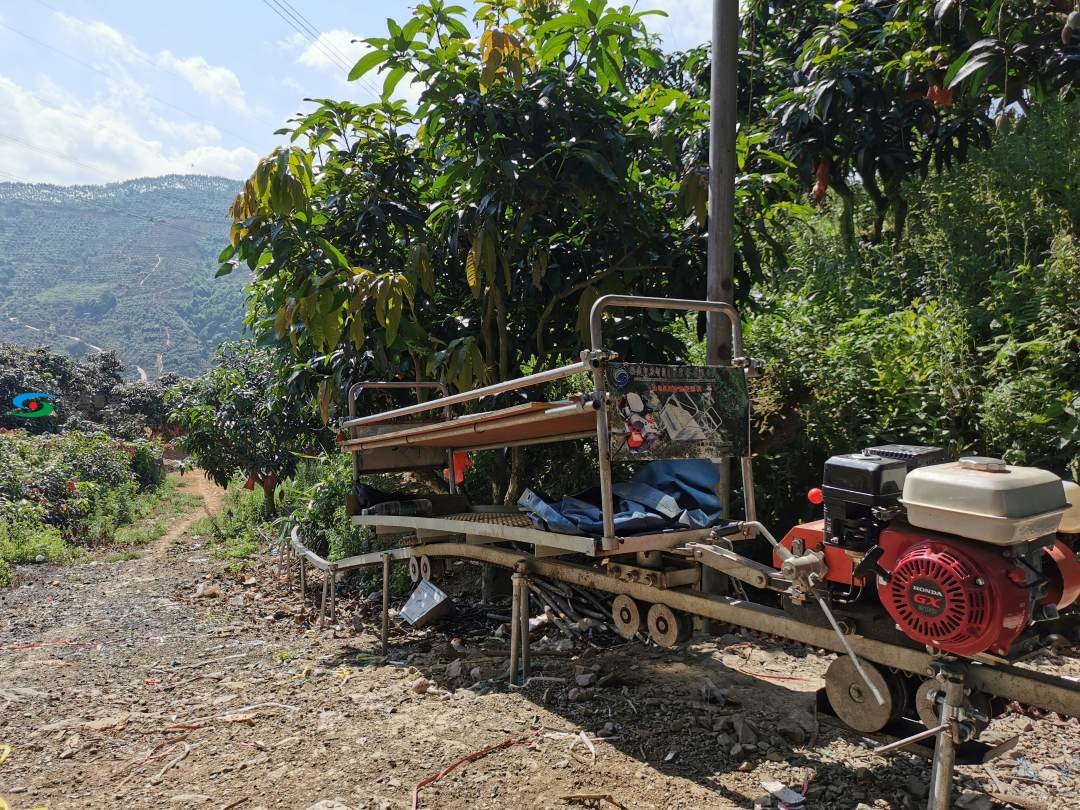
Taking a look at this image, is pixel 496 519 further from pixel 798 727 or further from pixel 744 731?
pixel 798 727

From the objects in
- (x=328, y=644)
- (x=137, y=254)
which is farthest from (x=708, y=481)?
(x=137, y=254)

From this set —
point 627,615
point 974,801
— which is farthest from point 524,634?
point 974,801

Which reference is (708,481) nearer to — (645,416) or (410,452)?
(645,416)

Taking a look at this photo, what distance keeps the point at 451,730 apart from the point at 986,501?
98.6 inches

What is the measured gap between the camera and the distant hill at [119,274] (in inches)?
2569

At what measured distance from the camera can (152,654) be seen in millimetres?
5816

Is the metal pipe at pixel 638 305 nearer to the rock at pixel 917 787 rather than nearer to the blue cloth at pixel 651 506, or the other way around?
the blue cloth at pixel 651 506

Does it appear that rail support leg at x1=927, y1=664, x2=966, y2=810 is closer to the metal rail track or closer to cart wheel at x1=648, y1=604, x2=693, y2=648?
the metal rail track

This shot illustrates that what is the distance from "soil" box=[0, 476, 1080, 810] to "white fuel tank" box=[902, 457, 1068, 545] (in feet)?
3.15

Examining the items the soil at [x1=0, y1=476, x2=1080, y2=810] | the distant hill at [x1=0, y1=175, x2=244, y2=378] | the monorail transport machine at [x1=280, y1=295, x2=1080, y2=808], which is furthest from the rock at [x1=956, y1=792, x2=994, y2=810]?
the distant hill at [x1=0, y1=175, x2=244, y2=378]

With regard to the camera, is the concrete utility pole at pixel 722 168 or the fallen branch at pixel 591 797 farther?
the concrete utility pole at pixel 722 168

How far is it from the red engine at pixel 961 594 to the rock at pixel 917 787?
0.83 meters

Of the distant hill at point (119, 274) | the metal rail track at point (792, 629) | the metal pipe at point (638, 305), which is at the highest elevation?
the distant hill at point (119, 274)

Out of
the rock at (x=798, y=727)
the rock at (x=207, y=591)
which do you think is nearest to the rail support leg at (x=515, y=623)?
the rock at (x=798, y=727)
